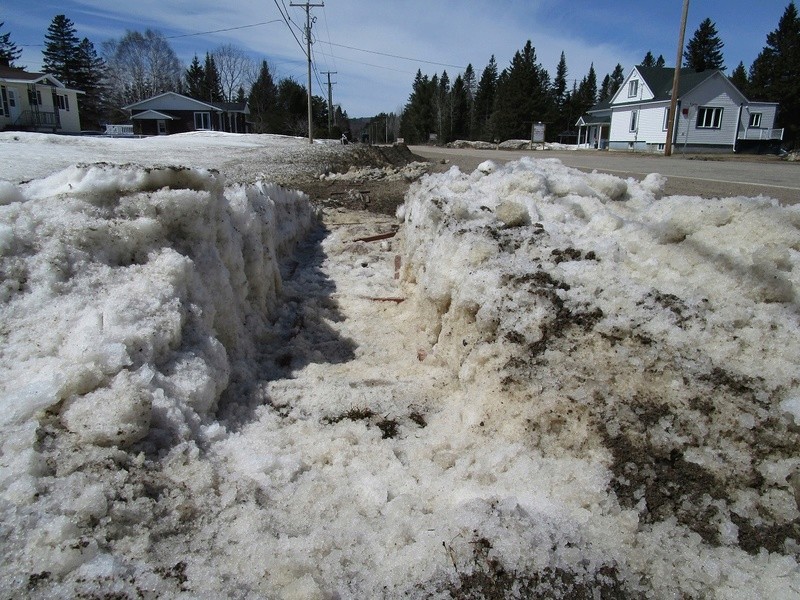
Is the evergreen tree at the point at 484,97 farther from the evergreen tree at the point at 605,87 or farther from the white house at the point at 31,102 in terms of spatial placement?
the white house at the point at 31,102

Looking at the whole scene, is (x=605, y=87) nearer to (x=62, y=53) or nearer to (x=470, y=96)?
(x=470, y=96)

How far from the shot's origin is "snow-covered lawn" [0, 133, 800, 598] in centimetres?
155

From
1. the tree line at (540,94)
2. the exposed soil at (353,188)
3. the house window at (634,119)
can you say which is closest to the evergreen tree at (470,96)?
the tree line at (540,94)

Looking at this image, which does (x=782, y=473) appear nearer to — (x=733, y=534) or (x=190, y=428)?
(x=733, y=534)

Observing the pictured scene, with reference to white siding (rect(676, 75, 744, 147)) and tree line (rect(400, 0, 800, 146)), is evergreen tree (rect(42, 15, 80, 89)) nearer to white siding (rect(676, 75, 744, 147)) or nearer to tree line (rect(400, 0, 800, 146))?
tree line (rect(400, 0, 800, 146))

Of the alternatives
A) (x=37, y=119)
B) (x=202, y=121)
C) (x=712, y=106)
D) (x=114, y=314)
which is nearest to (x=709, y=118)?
(x=712, y=106)

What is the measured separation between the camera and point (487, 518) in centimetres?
173

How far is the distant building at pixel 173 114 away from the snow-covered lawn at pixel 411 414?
53.2 metres

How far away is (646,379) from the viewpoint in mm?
2197

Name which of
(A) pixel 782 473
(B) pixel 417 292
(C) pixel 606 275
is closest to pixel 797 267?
(C) pixel 606 275

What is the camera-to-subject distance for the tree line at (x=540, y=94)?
Result: 153ft

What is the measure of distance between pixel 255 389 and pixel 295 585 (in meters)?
1.42

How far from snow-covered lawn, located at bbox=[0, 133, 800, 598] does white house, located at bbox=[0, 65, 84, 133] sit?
3861 cm

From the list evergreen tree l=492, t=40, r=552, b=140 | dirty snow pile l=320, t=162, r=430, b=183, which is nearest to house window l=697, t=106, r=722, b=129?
evergreen tree l=492, t=40, r=552, b=140
